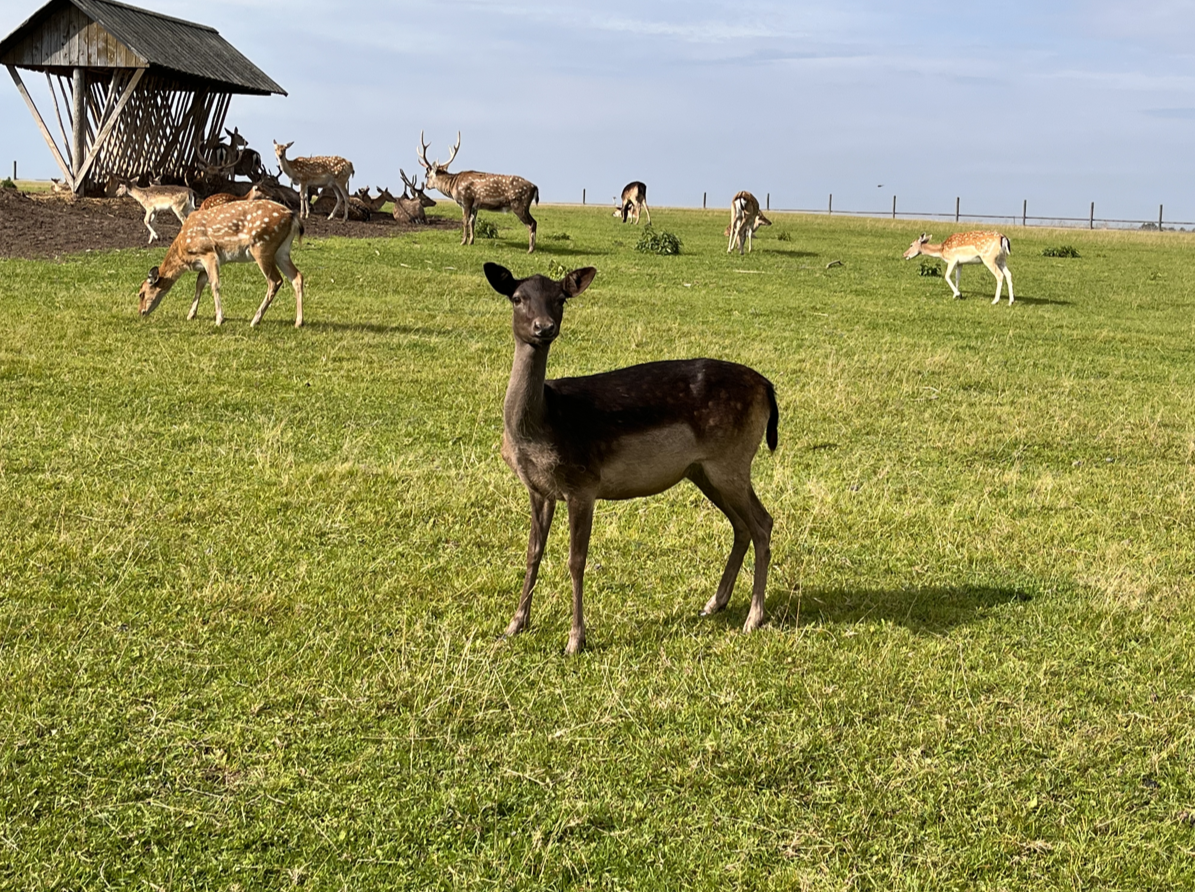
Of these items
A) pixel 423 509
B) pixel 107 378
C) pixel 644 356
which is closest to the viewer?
pixel 423 509

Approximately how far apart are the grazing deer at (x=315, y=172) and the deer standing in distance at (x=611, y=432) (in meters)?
26.2

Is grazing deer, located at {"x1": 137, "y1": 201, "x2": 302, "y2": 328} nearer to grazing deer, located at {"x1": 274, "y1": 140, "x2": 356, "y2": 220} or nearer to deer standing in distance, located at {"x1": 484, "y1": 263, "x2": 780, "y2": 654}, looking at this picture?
deer standing in distance, located at {"x1": 484, "y1": 263, "x2": 780, "y2": 654}

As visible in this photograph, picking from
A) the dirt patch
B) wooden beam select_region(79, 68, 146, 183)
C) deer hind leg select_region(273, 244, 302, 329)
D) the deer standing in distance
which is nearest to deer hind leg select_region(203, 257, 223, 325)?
deer hind leg select_region(273, 244, 302, 329)

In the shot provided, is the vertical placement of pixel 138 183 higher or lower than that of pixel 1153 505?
higher

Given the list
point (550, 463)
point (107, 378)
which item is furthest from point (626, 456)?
point (107, 378)

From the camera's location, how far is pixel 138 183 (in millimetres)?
29516

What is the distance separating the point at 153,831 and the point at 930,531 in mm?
4833

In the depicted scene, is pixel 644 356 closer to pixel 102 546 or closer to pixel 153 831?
pixel 102 546

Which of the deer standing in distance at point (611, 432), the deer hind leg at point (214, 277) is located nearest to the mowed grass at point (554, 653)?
the deer standing in distance at point (611, 432)

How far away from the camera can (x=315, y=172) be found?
29891 mm

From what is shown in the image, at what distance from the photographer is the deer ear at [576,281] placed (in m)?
4.69

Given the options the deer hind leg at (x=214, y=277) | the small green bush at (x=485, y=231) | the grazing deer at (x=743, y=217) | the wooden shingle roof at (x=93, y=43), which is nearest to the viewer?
the deer hind leg at (x=214, y=277)

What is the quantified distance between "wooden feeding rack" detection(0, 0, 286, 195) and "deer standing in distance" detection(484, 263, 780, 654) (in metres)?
26.5

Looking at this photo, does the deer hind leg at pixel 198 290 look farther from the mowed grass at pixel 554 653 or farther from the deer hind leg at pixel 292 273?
the mowed grass at pixel 554 653
